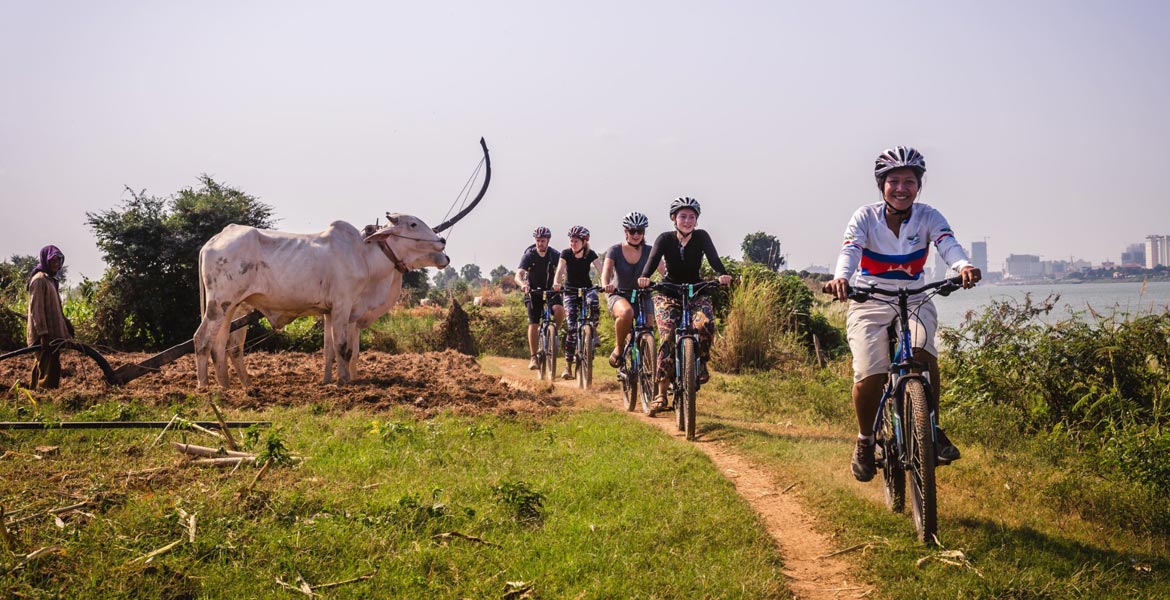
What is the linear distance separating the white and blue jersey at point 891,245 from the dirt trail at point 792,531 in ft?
5.62

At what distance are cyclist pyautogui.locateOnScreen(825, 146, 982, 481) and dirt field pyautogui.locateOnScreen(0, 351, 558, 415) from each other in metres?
4.37

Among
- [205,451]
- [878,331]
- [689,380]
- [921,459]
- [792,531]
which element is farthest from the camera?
[689,380]

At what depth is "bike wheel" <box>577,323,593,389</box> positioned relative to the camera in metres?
11.6

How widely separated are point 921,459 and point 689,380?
11.0ft

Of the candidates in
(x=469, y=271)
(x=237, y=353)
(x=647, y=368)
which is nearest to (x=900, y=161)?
(x=647, y=368)

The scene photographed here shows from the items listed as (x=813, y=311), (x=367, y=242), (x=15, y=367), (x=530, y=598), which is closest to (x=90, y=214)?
(x=15, y=367)

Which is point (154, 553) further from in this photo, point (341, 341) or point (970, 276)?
point (341, 341)

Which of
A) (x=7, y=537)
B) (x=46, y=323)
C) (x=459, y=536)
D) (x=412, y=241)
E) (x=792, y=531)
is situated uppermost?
(x=412, y=241)

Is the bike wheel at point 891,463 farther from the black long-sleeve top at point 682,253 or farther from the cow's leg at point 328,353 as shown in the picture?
the cow's leg at point 328,353

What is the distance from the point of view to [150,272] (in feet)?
51.4

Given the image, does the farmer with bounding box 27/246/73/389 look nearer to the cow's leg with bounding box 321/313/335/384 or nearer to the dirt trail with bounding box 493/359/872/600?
the cow's leg with bounding box 321/313/335/384

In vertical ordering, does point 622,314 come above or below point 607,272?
below

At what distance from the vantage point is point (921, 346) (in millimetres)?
5070

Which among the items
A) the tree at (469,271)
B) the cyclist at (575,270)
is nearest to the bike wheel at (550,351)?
the cyclist at (575,270)
